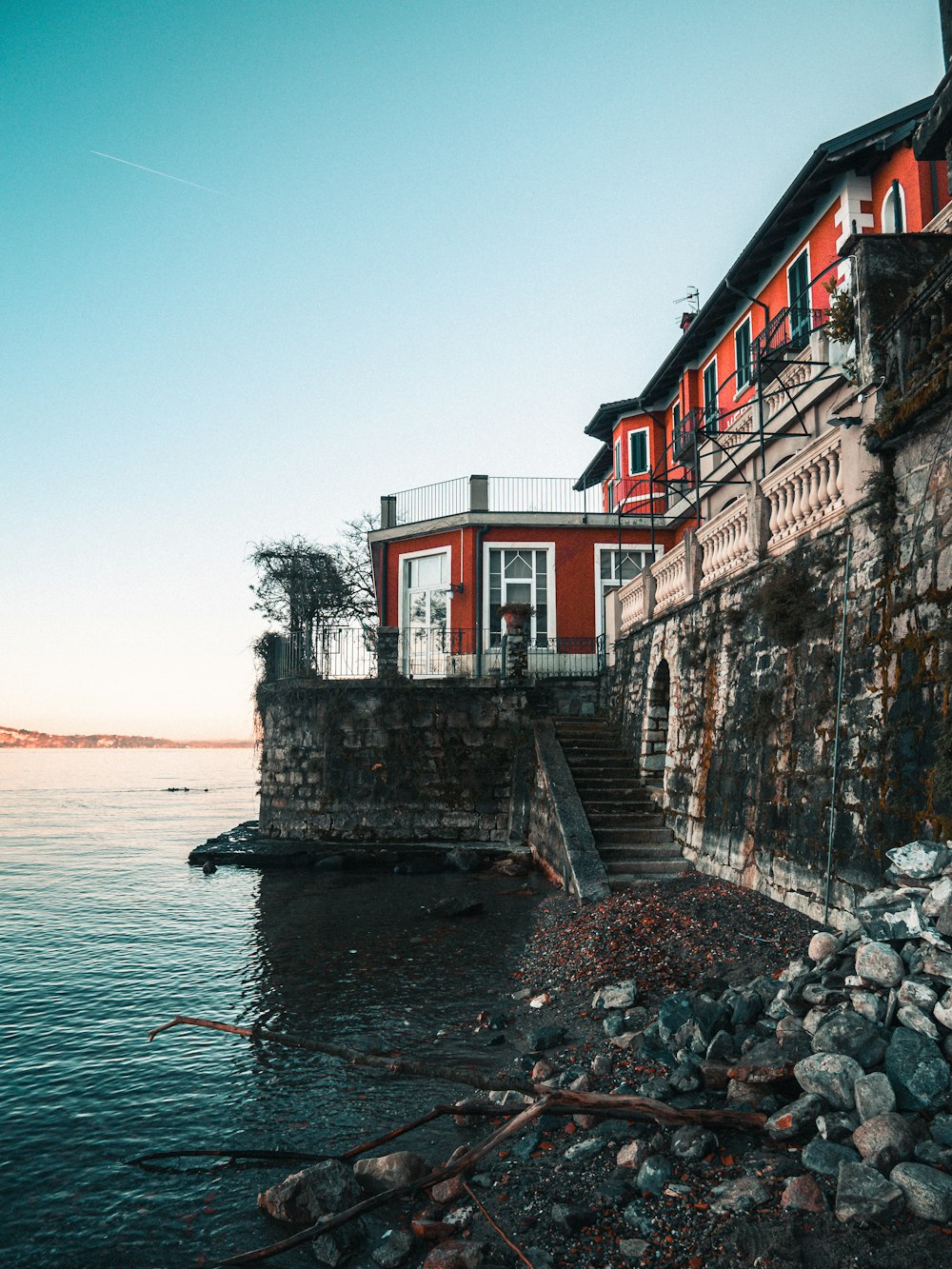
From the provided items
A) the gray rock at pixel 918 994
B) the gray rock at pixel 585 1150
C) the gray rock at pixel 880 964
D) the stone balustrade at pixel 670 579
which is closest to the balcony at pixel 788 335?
the stone balustrade at pixel 670 579

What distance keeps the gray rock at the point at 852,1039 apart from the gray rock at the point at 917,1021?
0.47 ft

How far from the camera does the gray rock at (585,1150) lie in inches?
160

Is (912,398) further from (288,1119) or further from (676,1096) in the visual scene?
(288,1119)

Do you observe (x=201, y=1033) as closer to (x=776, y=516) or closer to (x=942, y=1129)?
(x=942, y=1129)

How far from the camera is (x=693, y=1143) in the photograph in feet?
12.7

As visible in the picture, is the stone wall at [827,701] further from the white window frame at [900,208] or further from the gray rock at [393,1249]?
the white window frame at [900,208]

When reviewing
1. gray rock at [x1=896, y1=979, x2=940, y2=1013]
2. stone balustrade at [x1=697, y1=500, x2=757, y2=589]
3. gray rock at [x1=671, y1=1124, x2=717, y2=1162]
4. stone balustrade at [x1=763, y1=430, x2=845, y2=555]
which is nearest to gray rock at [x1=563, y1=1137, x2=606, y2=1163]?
gray rock at [x1=671, y1=1124, x2=717, y2=1162]

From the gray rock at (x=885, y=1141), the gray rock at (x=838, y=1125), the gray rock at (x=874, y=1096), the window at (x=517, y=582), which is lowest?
the gray rock at (x=838, y=1125)

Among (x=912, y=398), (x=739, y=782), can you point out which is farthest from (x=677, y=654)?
(x=912, y=398)

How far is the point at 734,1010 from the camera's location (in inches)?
196

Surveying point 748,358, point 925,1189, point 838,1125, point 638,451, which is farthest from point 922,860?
point 638,451

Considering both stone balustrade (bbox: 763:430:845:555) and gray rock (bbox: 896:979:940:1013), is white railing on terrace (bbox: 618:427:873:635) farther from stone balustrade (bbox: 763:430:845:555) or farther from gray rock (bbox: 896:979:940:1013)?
gray rock (bbox: 896:979:940:1013)

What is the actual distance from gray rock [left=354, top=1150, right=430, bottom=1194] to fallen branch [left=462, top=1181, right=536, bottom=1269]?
0.30 metres

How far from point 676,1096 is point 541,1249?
126 cm
